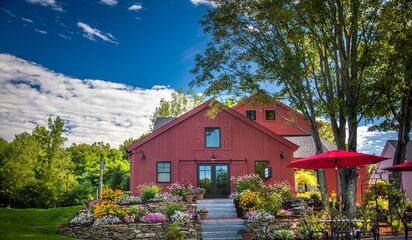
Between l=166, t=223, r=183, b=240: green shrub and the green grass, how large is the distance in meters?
3.73

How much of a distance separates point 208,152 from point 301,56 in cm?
819

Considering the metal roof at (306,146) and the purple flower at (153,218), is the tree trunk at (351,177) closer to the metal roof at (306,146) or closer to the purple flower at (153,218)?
the purple flower at (153,218)

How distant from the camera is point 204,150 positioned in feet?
75.5

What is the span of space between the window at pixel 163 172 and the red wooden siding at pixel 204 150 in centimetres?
23

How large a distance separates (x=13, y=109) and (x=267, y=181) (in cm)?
1471

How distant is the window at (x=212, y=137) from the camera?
915 inches

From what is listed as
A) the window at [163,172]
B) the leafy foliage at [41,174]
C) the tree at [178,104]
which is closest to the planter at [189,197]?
the window at [163,172]

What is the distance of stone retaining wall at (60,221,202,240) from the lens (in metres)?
15.1

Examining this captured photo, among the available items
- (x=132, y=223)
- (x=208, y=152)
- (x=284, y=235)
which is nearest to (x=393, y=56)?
(x=284, y=235)

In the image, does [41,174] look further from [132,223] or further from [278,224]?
[278,224]

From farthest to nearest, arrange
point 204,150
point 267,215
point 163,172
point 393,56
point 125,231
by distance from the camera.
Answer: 1. point 204,150
2. point 163,172
3. point 267,215
4. point 393,56
5. point 125,231

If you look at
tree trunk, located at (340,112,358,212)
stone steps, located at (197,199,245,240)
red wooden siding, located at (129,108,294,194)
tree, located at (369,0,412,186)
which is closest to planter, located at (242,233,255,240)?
stone steps, located at (197,199,245,240)

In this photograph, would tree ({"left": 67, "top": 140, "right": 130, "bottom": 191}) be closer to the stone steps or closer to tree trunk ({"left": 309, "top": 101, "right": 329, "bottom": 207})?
the stone steps

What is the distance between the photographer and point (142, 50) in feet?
58.1
